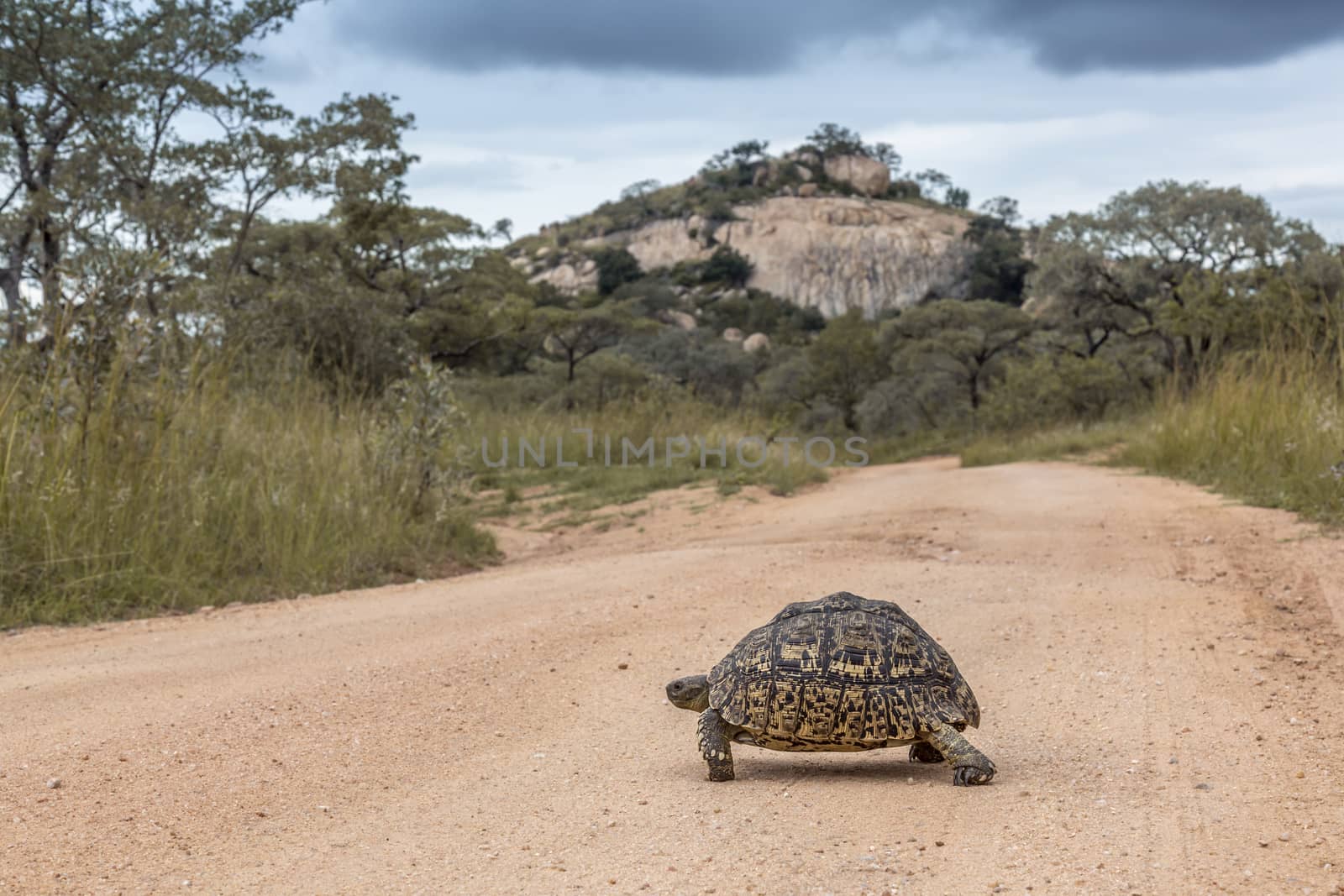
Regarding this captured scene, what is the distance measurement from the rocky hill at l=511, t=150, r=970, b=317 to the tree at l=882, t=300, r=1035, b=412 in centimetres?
3666

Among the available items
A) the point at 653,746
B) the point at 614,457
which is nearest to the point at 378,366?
the point at 614,457

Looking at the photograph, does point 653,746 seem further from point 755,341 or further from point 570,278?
point 570,278

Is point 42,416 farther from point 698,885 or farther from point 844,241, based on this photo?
point 844,241

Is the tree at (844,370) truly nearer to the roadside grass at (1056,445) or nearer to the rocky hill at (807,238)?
the roadside grass at (1056,445)

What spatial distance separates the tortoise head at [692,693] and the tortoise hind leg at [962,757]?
76 centimetres

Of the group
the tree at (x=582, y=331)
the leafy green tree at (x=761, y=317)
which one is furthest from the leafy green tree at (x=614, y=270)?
the tree at (x=582, y=331)

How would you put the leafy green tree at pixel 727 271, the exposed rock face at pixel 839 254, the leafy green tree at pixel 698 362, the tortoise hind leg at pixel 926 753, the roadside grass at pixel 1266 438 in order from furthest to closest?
1. the leafy green tree at pixel 727 271
2. the exposed rock face at pixel 839 254
3. the leafy green tree at pixel 698 362
4. the roadside grass at pixel 1266 438
5. the tortoise hind leg at pixel 926 753

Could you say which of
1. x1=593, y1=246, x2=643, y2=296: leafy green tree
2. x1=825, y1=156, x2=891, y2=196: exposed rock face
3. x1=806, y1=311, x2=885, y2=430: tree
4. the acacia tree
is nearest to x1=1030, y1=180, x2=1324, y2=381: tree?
x1=806, y1=311, x2=885, y2=430: tree

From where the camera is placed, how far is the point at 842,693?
12.3 ft

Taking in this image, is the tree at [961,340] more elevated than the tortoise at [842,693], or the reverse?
the tree at [961,340]

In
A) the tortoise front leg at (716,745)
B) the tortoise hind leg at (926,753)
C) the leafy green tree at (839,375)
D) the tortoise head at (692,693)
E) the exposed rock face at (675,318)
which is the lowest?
the tortoise hind leg at (926,753)

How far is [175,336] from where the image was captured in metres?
9.88

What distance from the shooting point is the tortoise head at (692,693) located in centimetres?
411

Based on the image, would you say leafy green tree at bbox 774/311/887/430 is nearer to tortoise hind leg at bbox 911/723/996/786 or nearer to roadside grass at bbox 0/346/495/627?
roadside grass at bbox 0/346/495/627
